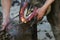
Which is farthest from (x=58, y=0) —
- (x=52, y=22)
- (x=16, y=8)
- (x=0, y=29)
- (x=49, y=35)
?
(x=16, y=8)

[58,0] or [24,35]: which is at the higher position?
[58,0]

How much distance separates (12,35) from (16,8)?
0.96m

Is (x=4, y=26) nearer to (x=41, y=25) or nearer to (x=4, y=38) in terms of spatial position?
(x=4, y=38)

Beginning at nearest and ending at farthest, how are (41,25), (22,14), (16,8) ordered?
1. (22,14)
2. (41,25)
3. (16,8)

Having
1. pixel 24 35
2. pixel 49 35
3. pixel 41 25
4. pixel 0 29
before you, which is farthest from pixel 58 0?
pixel 41 25

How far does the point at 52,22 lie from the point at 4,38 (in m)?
0.35

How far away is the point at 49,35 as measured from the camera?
182cm

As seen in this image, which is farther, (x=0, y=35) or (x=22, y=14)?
(x=0, y=35)

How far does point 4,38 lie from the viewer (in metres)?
1.36

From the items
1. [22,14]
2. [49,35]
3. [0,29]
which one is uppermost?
[22,14]

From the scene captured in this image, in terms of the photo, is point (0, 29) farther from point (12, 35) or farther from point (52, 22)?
point (52, 22)

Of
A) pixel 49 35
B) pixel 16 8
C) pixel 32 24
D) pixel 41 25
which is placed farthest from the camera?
pixel 16 8

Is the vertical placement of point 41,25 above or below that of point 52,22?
below

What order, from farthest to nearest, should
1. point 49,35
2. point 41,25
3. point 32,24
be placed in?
point 41,25
point 49,35
point 32,24
